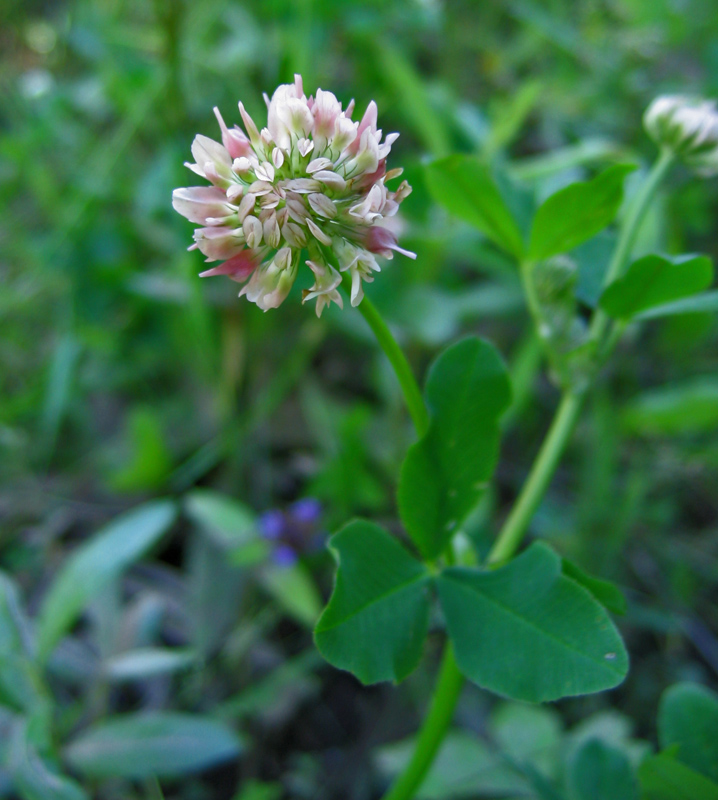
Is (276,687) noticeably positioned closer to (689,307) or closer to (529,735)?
(529,735)

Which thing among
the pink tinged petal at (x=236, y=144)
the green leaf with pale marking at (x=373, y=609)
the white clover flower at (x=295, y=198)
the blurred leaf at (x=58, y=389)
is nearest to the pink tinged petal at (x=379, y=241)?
the white clover flower at (x=295, y=198)

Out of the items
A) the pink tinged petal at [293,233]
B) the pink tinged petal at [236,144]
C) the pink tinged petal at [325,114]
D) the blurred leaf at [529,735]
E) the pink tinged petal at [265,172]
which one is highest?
the pink tinged petal at [236,144]

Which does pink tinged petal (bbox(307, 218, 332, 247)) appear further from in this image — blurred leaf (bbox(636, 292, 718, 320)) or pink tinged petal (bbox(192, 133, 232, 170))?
blurred leaf (bbox(636, 292, 718, 320))

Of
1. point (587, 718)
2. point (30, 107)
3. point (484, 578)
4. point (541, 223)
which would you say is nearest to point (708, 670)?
point (587, 718)

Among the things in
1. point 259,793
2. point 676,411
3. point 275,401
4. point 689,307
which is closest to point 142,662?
point 259,793

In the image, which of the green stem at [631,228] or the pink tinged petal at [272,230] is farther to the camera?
the green stem at [631,228]

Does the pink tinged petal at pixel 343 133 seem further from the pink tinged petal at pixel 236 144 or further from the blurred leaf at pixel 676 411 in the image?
the blurred leaf at pixel 676 411
